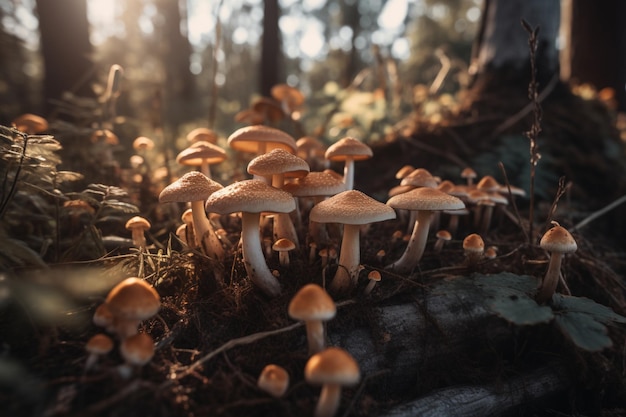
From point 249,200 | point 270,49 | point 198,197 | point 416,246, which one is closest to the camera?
point 249,200

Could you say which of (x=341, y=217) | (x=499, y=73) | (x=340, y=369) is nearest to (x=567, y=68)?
(x=499, y=73)

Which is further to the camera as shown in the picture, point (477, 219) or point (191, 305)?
point (477, 219)

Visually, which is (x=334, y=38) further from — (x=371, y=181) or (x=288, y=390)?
(x=288, y=390)

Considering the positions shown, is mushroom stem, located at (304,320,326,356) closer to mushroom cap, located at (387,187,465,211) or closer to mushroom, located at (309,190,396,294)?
mushroom, located at (309,190,396,294)

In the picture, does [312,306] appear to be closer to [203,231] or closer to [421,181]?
[203,231]

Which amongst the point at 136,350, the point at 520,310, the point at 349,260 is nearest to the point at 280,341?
the point at 349,260

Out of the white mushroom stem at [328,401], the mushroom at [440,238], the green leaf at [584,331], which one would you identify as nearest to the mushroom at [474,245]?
the mushroom at [440,238]
